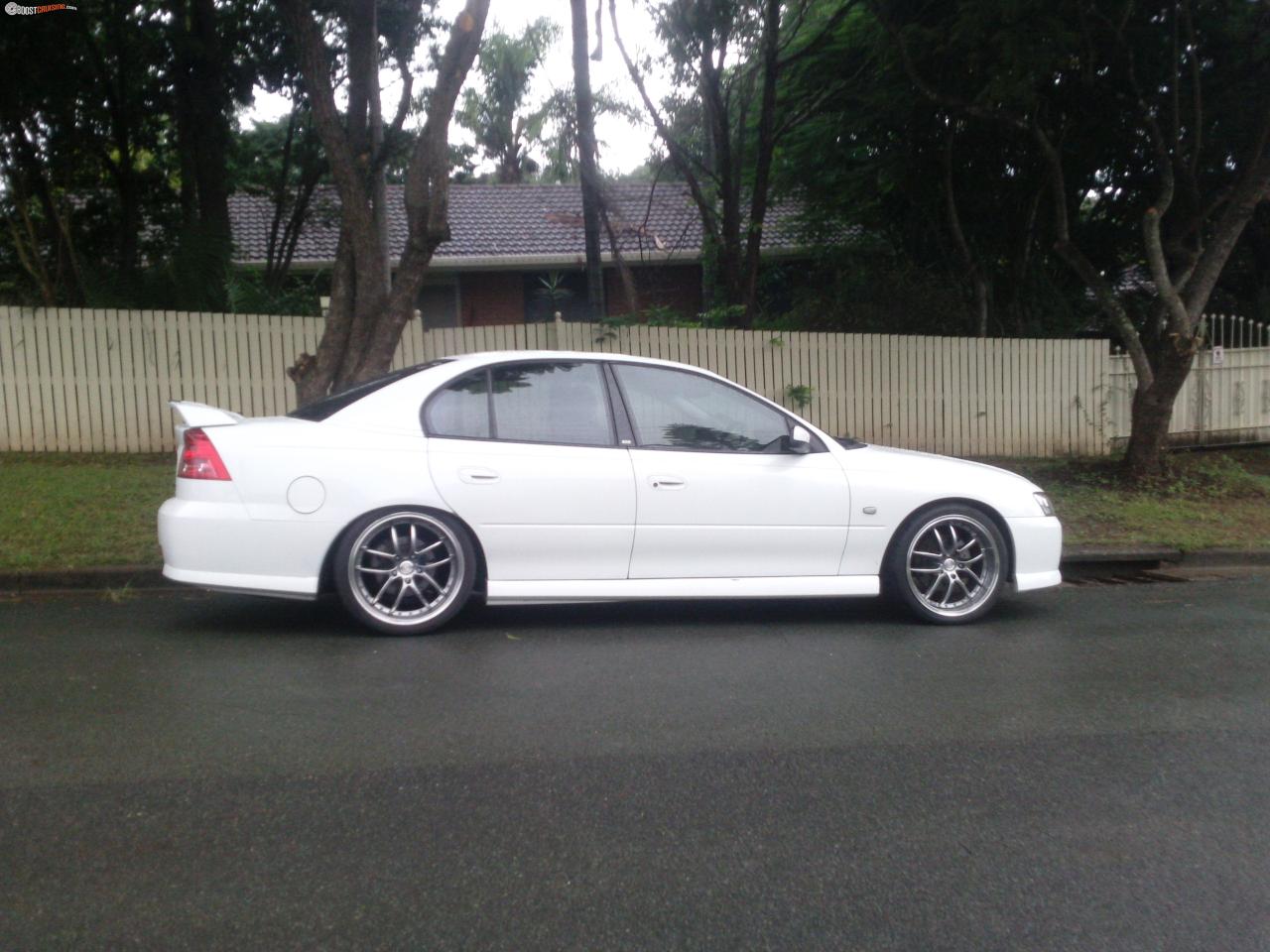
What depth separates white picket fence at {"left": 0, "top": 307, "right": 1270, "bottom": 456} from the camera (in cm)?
1262

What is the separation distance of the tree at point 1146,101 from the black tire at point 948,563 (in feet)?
18.1

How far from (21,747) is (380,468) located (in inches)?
91.3

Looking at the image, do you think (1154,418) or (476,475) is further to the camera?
(1154,418)

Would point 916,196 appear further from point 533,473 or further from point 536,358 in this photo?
point 533,473

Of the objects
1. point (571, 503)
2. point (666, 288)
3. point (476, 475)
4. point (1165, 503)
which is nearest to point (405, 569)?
point (476, 475)

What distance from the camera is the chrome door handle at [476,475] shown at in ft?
21.9

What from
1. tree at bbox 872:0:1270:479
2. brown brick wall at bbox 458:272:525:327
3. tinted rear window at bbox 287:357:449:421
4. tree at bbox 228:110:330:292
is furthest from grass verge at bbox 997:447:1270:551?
brown brick wall at bbox 458:272:525:327

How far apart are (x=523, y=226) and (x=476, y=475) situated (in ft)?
59.2

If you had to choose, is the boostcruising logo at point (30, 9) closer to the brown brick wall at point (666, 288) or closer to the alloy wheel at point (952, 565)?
the brown brick wall at point (666, 288)

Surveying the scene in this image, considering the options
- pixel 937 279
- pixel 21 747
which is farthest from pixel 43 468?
pixel 937 279

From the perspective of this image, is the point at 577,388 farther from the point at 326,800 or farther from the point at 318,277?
the point at 318,277

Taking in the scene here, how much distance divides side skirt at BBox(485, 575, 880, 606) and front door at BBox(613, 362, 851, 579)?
49 millimetres

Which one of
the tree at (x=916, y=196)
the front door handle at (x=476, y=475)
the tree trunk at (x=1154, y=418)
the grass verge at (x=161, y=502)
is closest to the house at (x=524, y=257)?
the tree at (x=916, y=196)

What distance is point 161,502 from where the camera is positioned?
9.85 m
